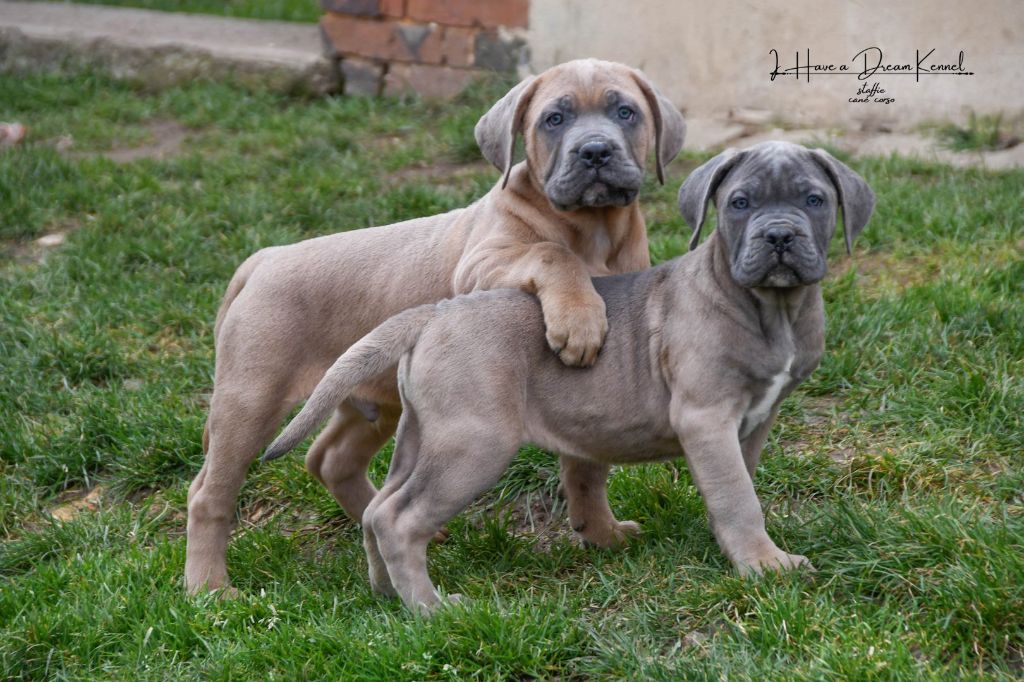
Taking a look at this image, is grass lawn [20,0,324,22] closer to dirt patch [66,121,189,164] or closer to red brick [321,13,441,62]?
red brick [321,13,441,62]

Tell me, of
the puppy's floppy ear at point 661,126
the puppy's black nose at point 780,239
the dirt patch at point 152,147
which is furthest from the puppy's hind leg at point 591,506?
the dirt patch at point 152,147

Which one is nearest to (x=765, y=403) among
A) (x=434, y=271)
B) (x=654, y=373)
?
(x=654, y=373)

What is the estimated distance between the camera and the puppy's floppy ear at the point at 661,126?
5.63 meters

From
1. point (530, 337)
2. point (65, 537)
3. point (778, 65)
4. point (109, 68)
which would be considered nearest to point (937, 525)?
point (530, 337)

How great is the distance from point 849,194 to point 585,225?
1139 mm

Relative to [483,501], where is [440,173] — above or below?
above

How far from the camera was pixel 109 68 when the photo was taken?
12.1 m

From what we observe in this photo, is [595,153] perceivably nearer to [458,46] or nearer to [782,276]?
[782,276]

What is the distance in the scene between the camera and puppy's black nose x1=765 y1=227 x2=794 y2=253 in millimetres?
4473

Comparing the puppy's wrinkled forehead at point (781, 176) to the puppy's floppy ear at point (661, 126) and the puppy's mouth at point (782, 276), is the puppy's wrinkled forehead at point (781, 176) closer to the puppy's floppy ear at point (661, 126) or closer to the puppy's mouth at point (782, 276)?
the puppy's mouth at point (782, 276)

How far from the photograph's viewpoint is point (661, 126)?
223 inches

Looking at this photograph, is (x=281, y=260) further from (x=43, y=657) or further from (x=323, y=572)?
(x=43, y=657)

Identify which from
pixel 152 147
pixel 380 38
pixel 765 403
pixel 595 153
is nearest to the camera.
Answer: pixel 765 403

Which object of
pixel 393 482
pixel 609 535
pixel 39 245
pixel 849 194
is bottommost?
pixel 609 535
